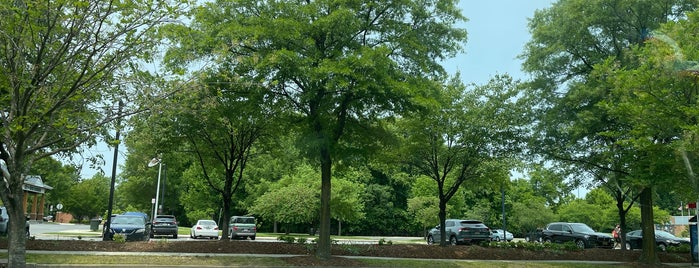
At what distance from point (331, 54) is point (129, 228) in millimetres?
14066

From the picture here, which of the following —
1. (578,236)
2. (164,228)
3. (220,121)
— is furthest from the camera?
(164,228)

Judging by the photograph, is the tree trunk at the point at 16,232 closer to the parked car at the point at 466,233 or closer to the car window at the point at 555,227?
the parked car at the point at 466,233

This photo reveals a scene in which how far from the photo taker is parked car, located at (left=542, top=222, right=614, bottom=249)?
28406 millimetres

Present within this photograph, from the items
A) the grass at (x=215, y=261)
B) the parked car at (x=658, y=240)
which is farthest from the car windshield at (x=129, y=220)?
the parked car at (x=658, y=240)

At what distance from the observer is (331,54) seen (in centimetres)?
1516

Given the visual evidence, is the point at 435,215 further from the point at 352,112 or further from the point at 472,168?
the point at 352,112

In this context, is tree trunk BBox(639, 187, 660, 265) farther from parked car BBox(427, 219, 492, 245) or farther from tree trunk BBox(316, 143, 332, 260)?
tree trunk BBox(316, 143, 332, 260)

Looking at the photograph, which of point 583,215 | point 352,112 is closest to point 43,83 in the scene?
point 352,112

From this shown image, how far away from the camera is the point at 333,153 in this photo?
1605 centimetres

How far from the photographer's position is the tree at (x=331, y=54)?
1435 centimetres

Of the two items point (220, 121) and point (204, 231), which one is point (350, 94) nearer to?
point (220, 121)

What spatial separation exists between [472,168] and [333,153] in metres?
8.36

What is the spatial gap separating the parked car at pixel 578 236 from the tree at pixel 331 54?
54.2 feet

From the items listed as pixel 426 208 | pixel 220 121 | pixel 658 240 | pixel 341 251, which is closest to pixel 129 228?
pixel 220 121
